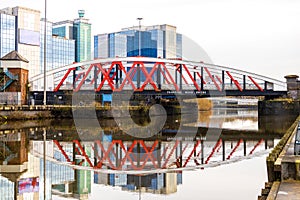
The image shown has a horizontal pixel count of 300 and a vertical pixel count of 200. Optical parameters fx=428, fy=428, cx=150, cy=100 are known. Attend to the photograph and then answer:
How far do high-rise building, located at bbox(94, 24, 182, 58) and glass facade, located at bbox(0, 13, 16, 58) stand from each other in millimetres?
26630

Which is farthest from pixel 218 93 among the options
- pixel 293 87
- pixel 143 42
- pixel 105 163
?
pixel 143 42

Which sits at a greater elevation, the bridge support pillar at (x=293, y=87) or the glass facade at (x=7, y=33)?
the glass facade at (x=7, y=33)

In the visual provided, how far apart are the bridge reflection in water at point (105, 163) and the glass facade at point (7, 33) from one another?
6544 centimetres

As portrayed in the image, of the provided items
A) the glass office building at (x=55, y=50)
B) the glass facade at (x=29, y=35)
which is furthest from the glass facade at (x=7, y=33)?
the glass office building at (x=55, y=50)

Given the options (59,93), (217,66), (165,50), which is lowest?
(59,93)

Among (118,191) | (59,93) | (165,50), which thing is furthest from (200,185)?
(165,50)

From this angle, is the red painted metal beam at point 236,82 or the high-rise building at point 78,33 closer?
the red painted metal beam at point 236,82

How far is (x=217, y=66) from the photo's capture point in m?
58.8

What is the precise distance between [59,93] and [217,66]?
70.7 feet

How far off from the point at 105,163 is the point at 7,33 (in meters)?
74.4

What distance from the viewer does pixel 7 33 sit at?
269 feet

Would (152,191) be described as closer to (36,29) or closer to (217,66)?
(217,66)

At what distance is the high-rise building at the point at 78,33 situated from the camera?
11262cm

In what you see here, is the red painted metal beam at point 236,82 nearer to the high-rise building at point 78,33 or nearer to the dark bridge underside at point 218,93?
the dark bridge underside at point 218,93
